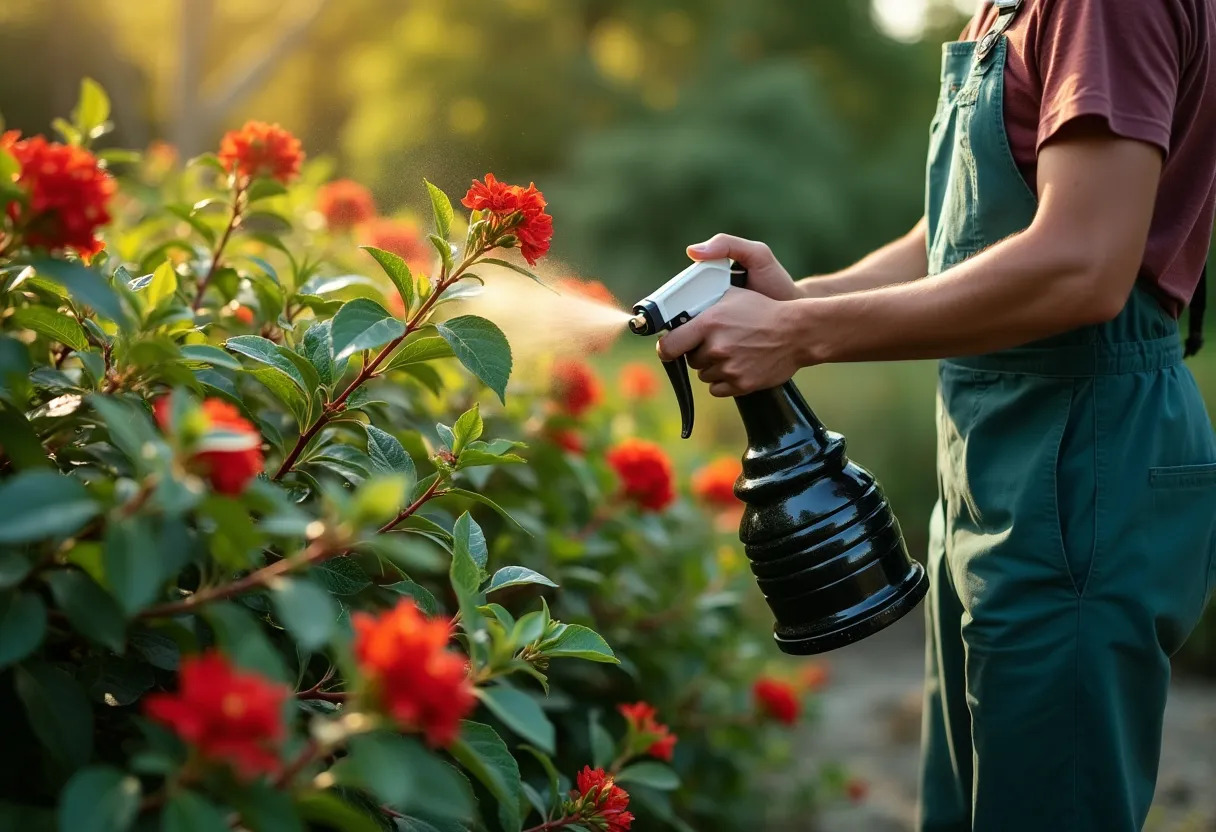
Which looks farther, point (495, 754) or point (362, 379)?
point (362, 379)

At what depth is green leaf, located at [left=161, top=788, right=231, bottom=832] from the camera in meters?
0.75

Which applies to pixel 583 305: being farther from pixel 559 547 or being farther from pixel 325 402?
pixel 325 402

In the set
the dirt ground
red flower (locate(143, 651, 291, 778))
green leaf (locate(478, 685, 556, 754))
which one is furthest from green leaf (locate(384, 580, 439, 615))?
the dirt ground

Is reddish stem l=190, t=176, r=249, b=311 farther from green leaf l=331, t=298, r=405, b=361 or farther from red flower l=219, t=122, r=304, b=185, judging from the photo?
green leaf l=331, t=298, r=405, b=361

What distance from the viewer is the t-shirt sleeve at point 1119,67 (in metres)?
1.38

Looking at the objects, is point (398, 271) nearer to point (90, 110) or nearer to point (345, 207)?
point (90, 110)

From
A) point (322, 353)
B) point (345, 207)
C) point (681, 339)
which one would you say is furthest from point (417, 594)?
point (345, 207)

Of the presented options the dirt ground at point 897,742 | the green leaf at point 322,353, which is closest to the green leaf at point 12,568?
the green leaf at point 322,353

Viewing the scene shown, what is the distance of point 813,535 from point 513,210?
2.14ft

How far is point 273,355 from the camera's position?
1.29 m

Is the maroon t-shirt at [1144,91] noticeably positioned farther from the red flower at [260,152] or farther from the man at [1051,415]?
the red flower at [260,152]

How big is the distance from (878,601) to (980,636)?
0.17 meters

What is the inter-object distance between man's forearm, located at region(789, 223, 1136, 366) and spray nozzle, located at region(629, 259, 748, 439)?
0.42ft

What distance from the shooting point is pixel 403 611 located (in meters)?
0.78
